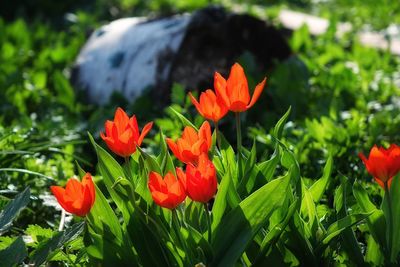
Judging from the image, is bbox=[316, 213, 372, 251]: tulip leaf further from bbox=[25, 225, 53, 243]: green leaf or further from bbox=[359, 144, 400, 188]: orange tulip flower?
bbox=[25, 225, 53, 243]: green leaf

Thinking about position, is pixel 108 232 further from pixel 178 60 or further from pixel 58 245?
pixel 178 60

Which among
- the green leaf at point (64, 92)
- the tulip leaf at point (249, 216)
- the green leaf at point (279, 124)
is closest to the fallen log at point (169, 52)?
the green leaf at point (64, 92)

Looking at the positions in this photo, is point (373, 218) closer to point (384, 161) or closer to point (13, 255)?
point (384, 161)

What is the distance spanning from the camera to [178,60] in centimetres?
441

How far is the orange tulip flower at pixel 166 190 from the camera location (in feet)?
6.27

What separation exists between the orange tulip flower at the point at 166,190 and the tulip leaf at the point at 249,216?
181mm

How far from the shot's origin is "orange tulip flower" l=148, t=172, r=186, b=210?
1.91m

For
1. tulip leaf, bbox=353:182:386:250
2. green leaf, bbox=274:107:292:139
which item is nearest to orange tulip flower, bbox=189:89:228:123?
green leaf, bbox=274:107:292:139

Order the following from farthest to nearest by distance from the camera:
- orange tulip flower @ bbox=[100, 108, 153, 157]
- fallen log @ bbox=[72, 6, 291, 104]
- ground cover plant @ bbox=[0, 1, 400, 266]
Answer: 1. fallen log @ bbox=[72, 6, 291, 104]
2. orange tulip flower @ bbox=[100, 108, 153, 157]
3. ground cover plant @ bbox=[0, 1, 400, 266]

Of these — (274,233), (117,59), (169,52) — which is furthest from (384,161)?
(117,59)

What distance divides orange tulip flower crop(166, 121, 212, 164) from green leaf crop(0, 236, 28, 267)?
476 millimetres

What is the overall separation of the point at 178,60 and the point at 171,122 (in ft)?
3.45

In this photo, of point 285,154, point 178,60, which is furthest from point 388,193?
point 178,60

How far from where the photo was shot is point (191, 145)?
7.12 ft
